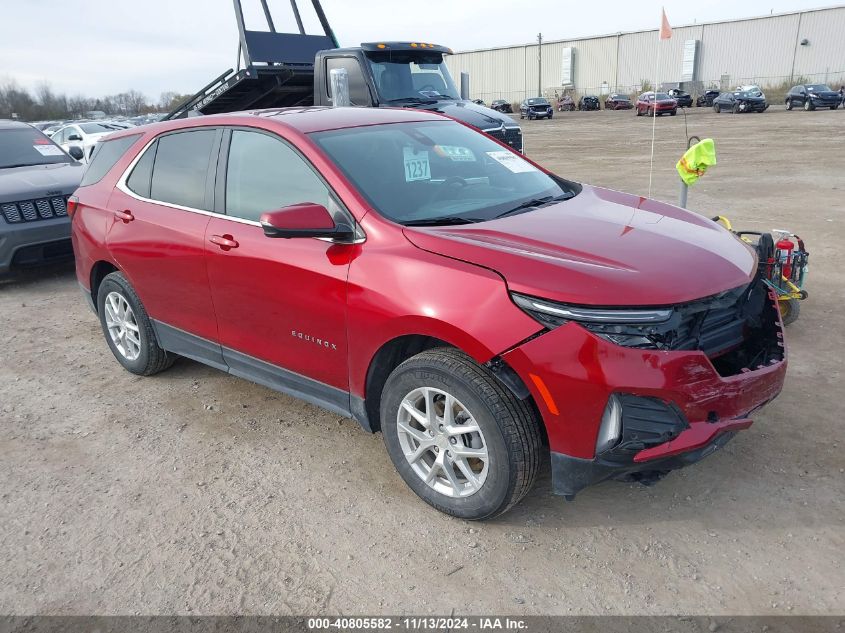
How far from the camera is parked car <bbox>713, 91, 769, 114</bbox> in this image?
3428 cm

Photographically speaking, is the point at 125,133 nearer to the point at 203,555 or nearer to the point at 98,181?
the point at 98,181

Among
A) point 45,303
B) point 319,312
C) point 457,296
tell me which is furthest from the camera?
point 45,303

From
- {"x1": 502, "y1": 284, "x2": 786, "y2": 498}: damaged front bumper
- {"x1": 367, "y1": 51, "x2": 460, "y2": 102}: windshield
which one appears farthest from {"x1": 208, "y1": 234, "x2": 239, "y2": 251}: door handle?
{"x1": 367, "y1": 51, "x2": 460, "y2": 102}: windshield

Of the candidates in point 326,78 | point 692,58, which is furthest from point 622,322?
point 692,58

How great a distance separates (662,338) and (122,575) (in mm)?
2401

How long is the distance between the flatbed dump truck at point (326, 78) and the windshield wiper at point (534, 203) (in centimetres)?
557

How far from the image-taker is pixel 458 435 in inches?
113

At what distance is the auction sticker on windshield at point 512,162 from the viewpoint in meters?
3.98

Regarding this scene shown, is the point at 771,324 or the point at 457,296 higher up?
the point at 457,296

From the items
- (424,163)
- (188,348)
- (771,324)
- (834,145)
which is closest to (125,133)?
(188,348)

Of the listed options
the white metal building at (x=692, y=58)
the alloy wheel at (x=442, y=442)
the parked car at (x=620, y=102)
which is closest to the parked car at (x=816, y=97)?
the parked car at (x=620, y=102)

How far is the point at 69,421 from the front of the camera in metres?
4.16

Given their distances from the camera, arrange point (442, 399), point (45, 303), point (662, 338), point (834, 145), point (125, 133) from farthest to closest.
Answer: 1. point (834, 145)
2. point (45, 303)
3. point (125, 133)
4. point (442, 399)
5. point (662, 338)

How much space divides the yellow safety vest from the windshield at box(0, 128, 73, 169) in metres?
7.53
